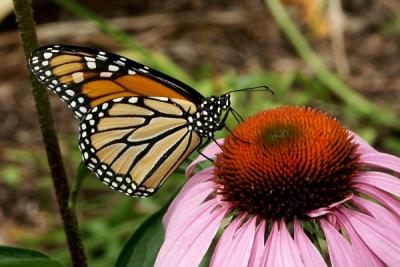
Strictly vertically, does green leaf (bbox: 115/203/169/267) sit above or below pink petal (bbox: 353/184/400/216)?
below

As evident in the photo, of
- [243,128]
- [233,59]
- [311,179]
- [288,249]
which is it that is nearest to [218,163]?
[243,128]

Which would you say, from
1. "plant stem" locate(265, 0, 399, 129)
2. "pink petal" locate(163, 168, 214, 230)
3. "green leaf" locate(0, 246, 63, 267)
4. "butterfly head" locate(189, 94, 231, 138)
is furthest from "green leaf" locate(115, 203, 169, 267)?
"plant stem" locate(265, 0, 399, 129)

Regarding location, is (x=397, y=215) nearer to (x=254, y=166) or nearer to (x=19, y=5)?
(x=254, y=166)

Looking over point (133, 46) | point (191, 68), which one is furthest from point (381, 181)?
point (191, 68)

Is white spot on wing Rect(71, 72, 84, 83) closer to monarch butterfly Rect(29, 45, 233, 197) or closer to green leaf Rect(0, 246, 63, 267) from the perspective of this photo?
monarch butterfly Rect(29, 45, 233, 197)

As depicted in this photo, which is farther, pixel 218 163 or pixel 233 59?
pixel 233 59

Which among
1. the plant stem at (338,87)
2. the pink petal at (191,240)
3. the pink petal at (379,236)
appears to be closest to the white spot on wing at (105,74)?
the pink petal at (191,240)

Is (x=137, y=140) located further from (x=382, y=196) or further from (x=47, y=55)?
(x=382, y=196)
